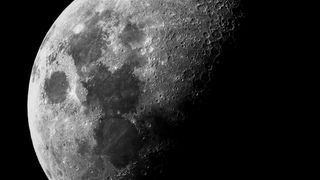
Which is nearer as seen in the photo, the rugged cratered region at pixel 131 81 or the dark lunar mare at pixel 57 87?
the rugged cratered region at pixel 131 81

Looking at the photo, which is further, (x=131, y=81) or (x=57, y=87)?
(x=57, y=87)

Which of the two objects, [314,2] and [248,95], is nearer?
[248,95]

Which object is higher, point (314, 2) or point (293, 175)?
point (314, 2)

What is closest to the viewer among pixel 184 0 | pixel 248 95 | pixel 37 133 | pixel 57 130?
pixel 248 95

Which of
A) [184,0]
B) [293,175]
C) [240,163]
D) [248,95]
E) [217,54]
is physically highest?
[184,0]

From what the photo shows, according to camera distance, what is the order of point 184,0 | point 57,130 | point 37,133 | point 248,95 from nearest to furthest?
point 248,95 < point 184,0 < point 57,130 < point 37,133

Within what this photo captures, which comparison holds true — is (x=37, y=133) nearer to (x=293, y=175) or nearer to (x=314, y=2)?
(x=293, y=175)

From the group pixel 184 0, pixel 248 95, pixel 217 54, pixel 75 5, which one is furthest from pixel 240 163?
pixel 75 5
